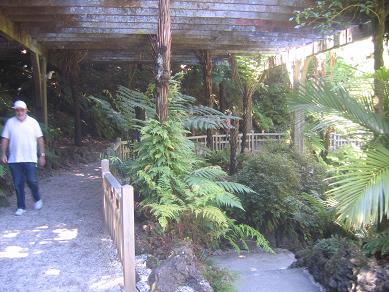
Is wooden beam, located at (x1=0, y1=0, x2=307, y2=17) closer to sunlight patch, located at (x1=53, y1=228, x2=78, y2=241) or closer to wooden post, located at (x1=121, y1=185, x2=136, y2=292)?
sunlight patch, located at (x1=53, y1=228, x2=78, y2=241)

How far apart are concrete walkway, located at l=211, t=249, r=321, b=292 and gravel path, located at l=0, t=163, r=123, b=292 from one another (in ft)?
6.09

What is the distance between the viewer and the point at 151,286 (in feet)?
12.7

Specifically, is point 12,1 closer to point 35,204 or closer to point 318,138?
point 35,204

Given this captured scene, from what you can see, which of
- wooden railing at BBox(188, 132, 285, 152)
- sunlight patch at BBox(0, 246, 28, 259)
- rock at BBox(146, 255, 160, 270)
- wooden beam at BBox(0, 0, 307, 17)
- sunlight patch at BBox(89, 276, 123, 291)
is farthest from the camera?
wooden railing at BBox(188, 132, 285, 152)

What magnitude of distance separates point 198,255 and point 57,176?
16.2ft

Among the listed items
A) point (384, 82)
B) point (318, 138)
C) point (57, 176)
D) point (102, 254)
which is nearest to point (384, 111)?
point (384, 82)

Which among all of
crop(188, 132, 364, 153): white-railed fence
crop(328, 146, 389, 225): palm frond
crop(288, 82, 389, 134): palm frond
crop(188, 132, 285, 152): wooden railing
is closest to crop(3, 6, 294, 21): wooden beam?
crop(288, 82, 389, 134): palm frond

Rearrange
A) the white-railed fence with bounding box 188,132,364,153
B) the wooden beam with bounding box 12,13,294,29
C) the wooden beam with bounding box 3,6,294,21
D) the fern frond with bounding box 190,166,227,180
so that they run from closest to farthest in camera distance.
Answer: the fern frond with bounding box 190,166,227,180 → the wooden beam with bounding box 3,6,294,21 → the wooden beam with bounding box 12,13,294,29 → the white-railed fence with bounding box 188,132,364,153

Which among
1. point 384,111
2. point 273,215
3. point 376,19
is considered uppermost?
point 376,19

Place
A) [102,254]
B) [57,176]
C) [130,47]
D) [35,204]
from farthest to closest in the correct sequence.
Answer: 1. [130,47]
2. [57,176]
3. [35,204]
4. [102,254]

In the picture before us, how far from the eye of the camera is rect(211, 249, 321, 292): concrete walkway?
5.54 meters

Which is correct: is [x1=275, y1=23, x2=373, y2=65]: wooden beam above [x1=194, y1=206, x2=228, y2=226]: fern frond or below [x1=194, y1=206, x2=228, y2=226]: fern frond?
above

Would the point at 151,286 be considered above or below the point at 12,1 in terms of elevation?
below

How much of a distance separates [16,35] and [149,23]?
2505 millimetres
